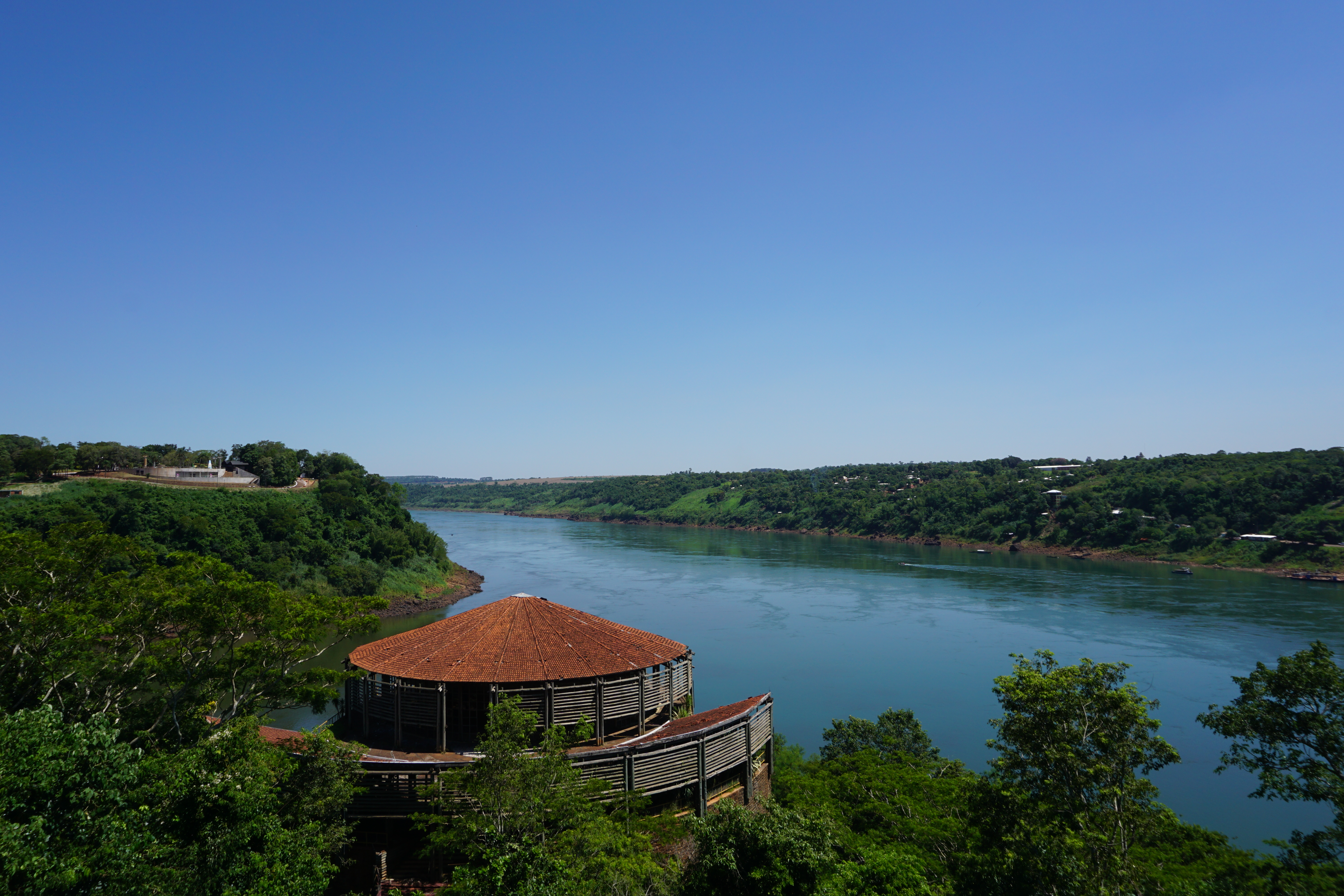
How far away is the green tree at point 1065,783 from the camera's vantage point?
11852mm

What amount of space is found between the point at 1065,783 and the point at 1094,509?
101m

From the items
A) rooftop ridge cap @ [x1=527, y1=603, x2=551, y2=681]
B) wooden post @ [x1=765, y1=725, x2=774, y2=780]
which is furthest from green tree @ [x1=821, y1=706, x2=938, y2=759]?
rooftop ridge cap @ [x1=527, y1=603, x2=551, y2=681]

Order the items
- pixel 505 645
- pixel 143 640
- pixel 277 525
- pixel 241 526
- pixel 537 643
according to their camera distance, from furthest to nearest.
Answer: pixel 277 525, pixel 241 526, pixel 537 643, pixel 505 645, pixel 143 640

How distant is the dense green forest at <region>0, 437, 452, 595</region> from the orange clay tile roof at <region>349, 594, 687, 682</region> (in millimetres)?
32970

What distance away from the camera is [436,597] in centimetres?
6838

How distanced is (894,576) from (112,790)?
260ft

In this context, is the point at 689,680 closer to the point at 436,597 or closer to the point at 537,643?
the point at 537,643

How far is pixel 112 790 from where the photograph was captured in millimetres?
10953

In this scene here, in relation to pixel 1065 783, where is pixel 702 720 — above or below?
below

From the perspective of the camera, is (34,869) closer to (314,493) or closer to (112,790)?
(112,790)

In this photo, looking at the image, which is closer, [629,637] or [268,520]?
[629,637]

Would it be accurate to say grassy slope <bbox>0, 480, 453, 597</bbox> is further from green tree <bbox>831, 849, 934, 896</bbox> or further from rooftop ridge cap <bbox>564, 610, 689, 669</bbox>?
green tree <bbox>831, 849, 934, 896</bbox>

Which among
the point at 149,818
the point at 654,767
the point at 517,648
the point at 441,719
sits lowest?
the point at 654,767

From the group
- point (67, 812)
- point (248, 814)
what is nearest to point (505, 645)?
point (248, 814)
